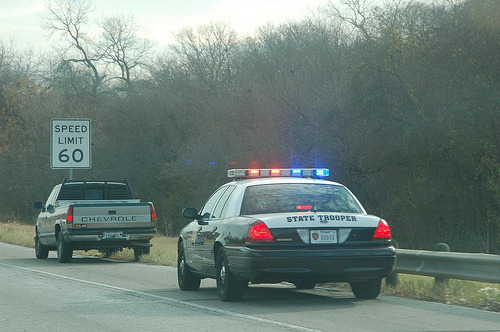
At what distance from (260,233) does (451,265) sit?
8.89ft

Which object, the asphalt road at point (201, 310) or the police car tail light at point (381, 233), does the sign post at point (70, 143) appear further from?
the police car tail light at point (381, 233)

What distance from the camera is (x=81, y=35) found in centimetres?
6944

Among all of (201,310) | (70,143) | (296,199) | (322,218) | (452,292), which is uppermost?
(70,143)

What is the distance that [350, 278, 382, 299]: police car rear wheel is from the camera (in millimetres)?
10906

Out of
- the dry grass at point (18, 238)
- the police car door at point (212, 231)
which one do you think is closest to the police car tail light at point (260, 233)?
the police car door at point (212, 231)

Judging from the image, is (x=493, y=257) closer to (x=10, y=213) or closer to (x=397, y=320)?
(x=397, y=320)

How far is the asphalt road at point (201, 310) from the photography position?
873cm

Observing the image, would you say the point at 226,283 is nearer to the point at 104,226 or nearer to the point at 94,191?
the point at 104,226

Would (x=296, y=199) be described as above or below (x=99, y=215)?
above

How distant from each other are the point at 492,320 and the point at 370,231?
1880 mm

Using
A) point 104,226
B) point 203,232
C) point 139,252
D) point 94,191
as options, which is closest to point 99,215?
point 104,226

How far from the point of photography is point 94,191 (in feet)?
71.4

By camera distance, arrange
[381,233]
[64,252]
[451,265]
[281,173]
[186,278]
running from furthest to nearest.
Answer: [64,252] → [186,278] → [281,173] → [451,265] → [381,233]

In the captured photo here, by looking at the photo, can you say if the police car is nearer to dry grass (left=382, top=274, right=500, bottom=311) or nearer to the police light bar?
the police light bar
